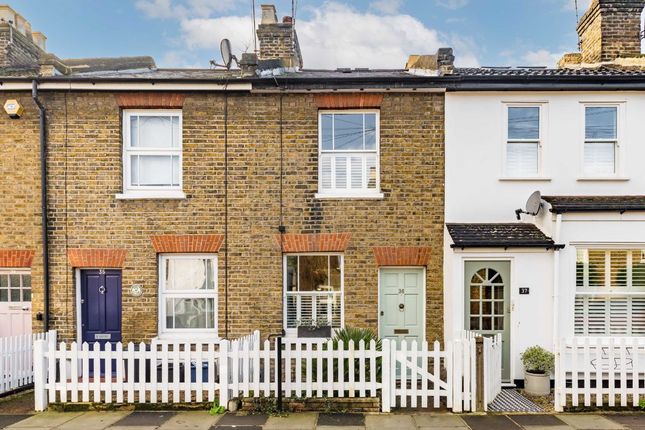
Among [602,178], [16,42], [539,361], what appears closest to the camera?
[539,361]

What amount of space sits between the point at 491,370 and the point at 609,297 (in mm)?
3295

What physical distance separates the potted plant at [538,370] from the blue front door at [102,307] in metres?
8.19

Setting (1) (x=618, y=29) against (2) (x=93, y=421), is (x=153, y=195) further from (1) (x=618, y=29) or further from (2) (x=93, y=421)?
(1) (x=618, y=29)

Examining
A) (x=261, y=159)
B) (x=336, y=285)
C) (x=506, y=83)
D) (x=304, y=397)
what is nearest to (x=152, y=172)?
(x=261, y=159)

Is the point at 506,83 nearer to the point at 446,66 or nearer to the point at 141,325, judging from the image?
the point at 446,66

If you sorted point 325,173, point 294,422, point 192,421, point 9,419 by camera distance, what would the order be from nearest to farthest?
1. point 294,422
2. point 192,421
3. point 9,419
4. point 325,173

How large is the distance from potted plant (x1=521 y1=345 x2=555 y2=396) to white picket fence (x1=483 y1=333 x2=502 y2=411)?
60 centimetres

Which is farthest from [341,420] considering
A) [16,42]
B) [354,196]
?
[16,42]

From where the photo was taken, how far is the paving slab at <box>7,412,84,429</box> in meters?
6.35

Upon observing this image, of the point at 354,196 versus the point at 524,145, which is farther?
the point at 524,145

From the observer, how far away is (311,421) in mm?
6422

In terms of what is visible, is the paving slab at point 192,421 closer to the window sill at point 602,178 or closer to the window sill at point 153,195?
the window sill at point 153,195

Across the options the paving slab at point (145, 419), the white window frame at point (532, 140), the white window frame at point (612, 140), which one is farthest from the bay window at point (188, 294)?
the white window frame at point (612, 140)

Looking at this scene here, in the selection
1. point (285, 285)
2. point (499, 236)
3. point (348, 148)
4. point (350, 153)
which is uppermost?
point (348, 148)
